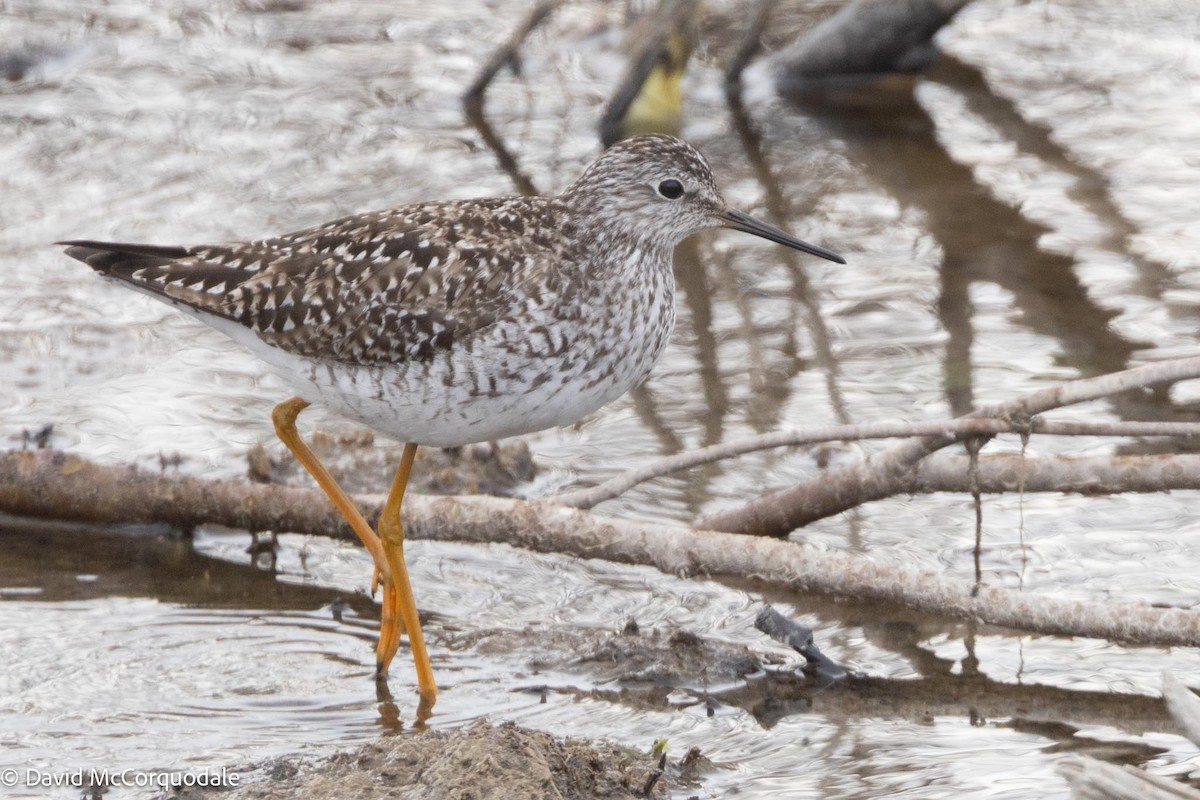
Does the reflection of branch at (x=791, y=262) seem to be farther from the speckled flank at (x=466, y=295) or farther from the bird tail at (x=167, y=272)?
the bird tail at (x=167, y=272)

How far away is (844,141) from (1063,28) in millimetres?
3820

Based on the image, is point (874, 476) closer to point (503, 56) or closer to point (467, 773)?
point (467, 773)

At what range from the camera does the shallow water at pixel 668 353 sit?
263 inches

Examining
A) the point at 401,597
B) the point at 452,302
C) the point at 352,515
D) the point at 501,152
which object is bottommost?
the point at 401,597

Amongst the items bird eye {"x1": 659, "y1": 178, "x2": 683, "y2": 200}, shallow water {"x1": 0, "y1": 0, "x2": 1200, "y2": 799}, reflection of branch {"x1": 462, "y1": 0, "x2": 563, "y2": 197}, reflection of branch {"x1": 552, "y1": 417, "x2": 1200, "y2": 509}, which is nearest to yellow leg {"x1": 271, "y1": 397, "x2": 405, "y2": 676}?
shallow water {"x1": 0, "y1": 0, "x2": 1200, "y2": 799}

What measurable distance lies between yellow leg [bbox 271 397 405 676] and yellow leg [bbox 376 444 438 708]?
0.02 metres

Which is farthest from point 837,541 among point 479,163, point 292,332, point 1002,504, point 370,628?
point 479,163

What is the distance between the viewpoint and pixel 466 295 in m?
6.69

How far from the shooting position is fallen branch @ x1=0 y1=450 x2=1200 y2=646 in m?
6.62

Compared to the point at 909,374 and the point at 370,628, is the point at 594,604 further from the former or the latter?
the point at 909,374

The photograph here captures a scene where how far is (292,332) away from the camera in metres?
6.91

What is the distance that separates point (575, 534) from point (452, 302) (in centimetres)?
128

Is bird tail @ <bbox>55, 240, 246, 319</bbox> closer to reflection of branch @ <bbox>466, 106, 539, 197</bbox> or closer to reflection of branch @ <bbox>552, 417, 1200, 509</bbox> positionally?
reflection of branch @ <bbox>552, 417, 1200, 509</bbox>

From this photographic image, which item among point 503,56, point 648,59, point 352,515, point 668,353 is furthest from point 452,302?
point 503,56
